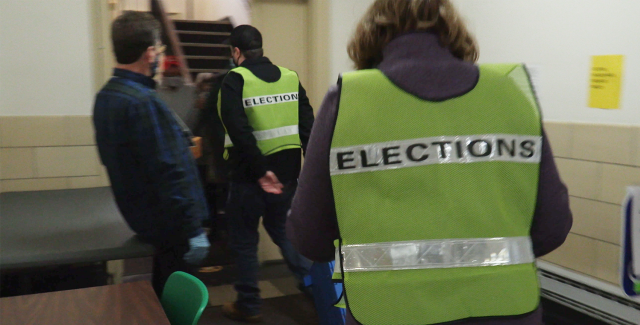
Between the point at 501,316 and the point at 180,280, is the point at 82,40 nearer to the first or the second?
the point at 180,280

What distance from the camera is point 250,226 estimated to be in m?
3.28

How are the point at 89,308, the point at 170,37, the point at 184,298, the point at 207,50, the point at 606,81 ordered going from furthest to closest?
the point at 207,50, the point at 170,37, the point at 606,81, the point at 184,298, the point at 89,308

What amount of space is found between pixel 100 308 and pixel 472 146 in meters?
1.20

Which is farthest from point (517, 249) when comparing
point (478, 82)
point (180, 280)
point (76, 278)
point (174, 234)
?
point (76, 278)

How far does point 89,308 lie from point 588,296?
7.63 feet

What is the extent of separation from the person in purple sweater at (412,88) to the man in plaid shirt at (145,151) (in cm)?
102

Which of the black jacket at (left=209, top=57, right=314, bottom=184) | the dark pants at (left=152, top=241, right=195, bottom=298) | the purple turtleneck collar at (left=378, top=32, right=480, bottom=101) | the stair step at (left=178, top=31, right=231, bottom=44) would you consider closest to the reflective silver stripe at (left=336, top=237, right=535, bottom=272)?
the purple turtleneck collar at (left=378, top=32, right=480, bottom=101)

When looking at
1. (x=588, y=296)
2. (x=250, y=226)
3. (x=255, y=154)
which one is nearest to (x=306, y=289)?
(x=250, y=226)

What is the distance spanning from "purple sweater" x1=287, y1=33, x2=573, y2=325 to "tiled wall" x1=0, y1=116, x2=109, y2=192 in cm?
276

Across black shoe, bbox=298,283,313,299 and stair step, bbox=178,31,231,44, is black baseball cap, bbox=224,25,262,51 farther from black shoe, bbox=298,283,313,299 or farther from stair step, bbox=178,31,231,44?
stair step, bbox=178,31,231,44

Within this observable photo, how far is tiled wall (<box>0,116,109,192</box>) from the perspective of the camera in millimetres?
3432

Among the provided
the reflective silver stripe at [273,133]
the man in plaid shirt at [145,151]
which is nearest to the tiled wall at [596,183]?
the reflective silver stripe at [273,133]

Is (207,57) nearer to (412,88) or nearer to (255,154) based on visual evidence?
(255,154)

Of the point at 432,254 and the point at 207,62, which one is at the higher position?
the point at 207,62
